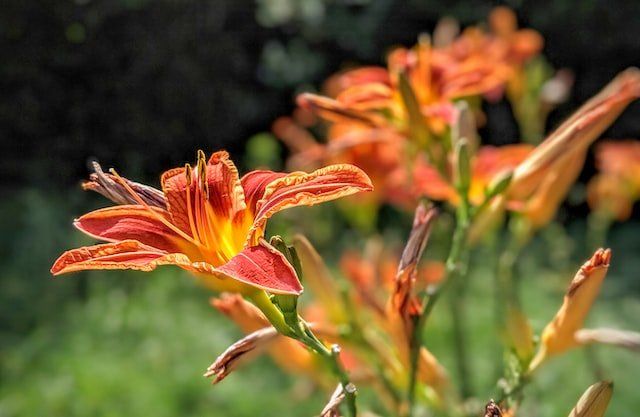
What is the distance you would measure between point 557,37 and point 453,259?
3282 millimetres

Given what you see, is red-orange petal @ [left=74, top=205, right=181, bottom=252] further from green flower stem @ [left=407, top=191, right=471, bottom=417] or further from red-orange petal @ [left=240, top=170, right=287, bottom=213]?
green flower stem @ [left=407, top=191, right=471, bottom=417]

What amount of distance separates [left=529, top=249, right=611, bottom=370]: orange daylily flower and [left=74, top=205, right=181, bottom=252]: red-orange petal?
0.89ft

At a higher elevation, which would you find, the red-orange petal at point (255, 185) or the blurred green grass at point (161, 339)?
the red-orange petal at point (255, 185)

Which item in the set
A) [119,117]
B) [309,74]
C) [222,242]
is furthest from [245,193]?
[309,74]

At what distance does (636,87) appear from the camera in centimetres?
77

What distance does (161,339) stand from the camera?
2381 millimetres

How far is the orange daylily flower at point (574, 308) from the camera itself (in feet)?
1.95

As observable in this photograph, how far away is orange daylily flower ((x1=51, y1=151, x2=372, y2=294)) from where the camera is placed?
53cm

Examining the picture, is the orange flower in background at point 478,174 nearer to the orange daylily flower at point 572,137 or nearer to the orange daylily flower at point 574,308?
the orange daylily flower at point 572,137

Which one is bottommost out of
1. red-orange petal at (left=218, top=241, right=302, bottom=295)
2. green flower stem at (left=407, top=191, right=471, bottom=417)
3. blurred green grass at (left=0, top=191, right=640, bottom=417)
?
blurred green grass at (left=0, top=191, right=640, bottom=417)

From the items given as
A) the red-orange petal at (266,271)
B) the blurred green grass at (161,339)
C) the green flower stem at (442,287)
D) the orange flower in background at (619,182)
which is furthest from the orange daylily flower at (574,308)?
the orange flower in background at (619,182)

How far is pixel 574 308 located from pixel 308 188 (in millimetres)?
240

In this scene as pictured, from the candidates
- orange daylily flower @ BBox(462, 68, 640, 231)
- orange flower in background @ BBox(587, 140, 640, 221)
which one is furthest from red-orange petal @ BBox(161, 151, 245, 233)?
orange flower in background @ BBox(587, 140, 640, 221)

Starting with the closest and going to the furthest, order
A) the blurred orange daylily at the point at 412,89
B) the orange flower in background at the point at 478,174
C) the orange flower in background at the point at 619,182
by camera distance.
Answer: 1. the blurred orange daylily at the point at 412,89
2. the orange flower in background at the point at 478,174
3. the orange flower in background at the point at 619,182
